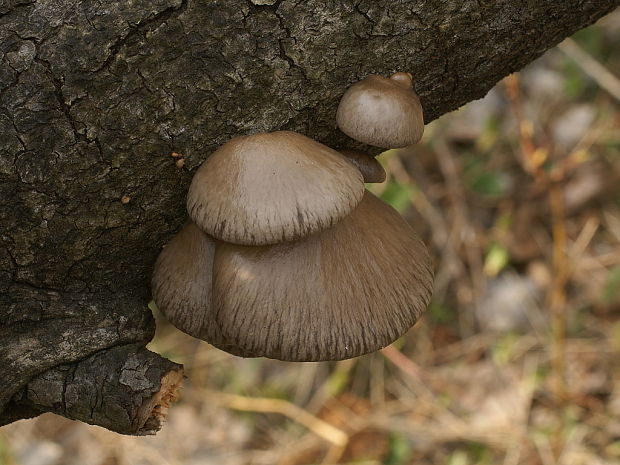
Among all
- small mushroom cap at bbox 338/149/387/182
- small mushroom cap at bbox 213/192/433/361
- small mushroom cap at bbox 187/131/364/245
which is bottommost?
small mushroom cap at bbox 213/192/433/361

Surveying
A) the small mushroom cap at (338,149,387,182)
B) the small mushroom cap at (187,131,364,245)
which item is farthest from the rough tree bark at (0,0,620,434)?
the small mushroom cap at (187,131,364,245)

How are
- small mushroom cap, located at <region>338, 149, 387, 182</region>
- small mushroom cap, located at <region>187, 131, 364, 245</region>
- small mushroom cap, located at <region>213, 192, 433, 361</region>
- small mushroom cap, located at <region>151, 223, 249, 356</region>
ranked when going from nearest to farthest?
small mushroom cap, located at <region>187, 131, 364, 245</region> → small mushroom cap, located at <region>213, 192, 433, 361</region> → small mushroom cap, located at <region>151, 223, 249, 356</region> → small mushroom cap, located at <region>338, 149, 387, 182</region>

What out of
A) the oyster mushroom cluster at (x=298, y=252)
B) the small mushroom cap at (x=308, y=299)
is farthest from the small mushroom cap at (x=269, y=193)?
the small mushroom cap at (x=308, y=299)

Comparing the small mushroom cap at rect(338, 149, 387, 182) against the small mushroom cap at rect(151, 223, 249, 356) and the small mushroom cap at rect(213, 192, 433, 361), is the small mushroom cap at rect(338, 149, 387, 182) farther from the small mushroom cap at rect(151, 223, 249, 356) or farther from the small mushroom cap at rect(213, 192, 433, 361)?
the small mushroom cap at rect(151, 223, 249, 356)

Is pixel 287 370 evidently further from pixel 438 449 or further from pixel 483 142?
pixel 483 142

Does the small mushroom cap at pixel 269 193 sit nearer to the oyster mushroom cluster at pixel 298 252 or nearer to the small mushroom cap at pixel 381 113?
the oyster mushroom cluster at pixel 298 252

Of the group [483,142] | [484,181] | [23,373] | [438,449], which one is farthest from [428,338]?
[23,373]

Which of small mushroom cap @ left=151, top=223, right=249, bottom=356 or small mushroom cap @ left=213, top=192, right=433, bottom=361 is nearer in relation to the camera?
small mushroom cap @ left=213, top=192, right=433, bottom=361
